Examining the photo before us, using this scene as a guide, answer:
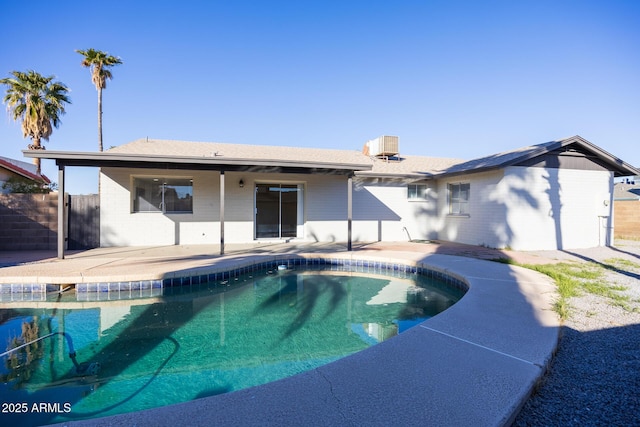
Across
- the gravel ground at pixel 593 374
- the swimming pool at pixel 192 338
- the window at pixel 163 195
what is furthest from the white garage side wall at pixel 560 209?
the window at pixel 163 195

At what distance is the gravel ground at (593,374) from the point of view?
1.96 m

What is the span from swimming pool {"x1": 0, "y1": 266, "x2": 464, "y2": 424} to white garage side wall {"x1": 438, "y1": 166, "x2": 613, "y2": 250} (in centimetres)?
473

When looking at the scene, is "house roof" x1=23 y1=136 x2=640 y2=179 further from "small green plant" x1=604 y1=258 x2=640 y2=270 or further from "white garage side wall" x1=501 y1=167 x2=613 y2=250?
"small green plant" x1=604 y1=258 x2=640 y2=270

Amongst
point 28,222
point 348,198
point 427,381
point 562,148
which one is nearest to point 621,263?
point 562,148

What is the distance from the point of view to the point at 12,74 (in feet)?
47.6

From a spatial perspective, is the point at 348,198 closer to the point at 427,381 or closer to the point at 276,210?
the point at 276,210

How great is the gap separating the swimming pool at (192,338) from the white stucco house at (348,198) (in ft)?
11.1

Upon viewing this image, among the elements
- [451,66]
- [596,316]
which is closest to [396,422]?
[596,316]

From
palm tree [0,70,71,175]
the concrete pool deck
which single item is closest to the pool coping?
the concrete pool deck

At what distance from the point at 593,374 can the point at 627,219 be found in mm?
16342

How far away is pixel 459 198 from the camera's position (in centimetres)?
1209

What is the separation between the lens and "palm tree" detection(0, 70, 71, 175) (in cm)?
1471

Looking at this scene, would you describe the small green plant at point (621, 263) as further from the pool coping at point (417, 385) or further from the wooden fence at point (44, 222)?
the wooden fence at point (44, 222)

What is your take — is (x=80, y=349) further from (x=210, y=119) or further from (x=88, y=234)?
(x=210, y=119)
